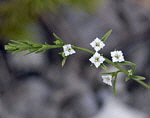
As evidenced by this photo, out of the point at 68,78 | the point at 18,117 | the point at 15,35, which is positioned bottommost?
the point at 18,117

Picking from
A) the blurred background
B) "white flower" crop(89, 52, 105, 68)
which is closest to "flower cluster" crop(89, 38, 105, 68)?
"white flower" crop(89, 52, 105, 68)

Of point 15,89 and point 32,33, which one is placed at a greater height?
point 32,33

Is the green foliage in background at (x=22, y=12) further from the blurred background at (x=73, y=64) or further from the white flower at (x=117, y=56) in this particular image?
the white flower at (x=117, y=56)

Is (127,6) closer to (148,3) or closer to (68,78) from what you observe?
(148,3)

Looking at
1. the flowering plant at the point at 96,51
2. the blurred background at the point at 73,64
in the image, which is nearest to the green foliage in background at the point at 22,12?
the blurred background at the point at 73,64

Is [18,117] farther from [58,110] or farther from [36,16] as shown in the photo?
[36,16]

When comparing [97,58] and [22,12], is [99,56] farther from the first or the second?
[22,12]

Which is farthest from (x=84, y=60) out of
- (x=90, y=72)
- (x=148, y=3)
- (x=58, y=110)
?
(x=148, y=3)
